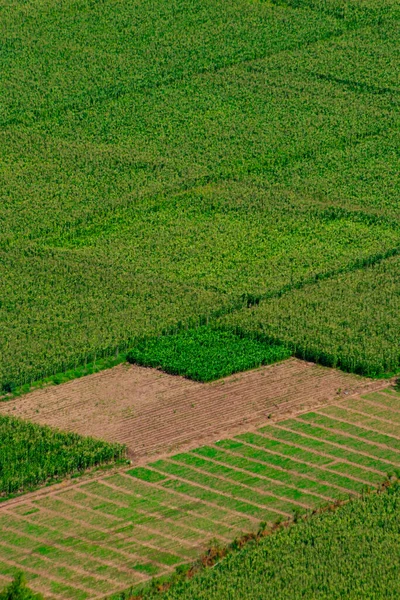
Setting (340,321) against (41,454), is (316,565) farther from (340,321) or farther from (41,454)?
(340,321)

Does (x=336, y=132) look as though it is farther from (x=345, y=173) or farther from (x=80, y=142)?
(x=80, y=142)

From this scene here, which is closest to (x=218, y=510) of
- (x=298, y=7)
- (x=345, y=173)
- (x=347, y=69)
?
(x=345, y=173)

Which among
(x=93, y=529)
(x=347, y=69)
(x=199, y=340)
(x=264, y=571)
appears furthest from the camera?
(x=347, y=69)

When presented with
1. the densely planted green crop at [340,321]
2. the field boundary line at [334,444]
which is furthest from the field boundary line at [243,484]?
the densely planted green crop at [340,321]

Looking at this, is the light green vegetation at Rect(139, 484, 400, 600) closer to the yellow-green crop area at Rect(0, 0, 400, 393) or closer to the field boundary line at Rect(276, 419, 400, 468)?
the field boundary line at Rect(276, 419, 400, 468)

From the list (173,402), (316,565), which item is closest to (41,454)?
(173,402)
